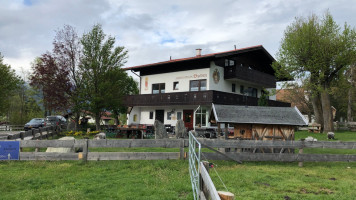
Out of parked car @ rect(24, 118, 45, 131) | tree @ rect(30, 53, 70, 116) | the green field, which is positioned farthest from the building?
the green field

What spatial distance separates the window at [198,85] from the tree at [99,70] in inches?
296

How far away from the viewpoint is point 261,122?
461 inches

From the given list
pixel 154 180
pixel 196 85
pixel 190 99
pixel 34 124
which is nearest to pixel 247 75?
pixel 196 85

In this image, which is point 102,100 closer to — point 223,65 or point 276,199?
point 223,65

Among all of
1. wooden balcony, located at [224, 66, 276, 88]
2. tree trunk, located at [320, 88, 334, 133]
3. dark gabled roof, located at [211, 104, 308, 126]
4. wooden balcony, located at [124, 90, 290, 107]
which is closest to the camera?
dark gabled roof, located at [211, 104, 308, 126]

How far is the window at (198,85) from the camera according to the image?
28.1m

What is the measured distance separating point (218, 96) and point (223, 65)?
16.3 feet

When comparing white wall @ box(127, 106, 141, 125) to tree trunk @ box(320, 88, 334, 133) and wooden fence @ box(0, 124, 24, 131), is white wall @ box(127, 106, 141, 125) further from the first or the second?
tree trunk @ box(320, 88, 334, 133)

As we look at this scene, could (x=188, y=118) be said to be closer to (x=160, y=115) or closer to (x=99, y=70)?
(x=160, y=115)

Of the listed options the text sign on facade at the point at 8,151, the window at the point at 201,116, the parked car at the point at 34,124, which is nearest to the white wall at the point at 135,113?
the window at the point at 201,116

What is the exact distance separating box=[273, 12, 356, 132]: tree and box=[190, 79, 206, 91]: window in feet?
29.7

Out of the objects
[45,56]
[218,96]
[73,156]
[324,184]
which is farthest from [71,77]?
[324,184]

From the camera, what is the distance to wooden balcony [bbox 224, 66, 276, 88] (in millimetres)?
28222

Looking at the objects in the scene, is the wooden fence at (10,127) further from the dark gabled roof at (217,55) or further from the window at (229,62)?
the window at (229,62)
